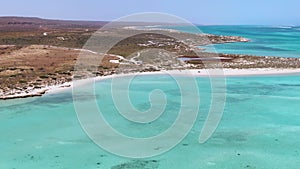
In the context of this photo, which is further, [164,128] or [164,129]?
[164,128]

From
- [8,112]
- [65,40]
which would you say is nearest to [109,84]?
[8,112]

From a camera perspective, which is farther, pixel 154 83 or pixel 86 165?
pixel 154 83

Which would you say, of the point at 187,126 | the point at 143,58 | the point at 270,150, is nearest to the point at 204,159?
the point at 270,150

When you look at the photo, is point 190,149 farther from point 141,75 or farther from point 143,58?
point 143,58

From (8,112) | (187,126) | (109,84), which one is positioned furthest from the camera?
(109,84)

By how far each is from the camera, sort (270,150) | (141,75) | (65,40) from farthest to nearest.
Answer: (65,40), (141,75), (270,150)
